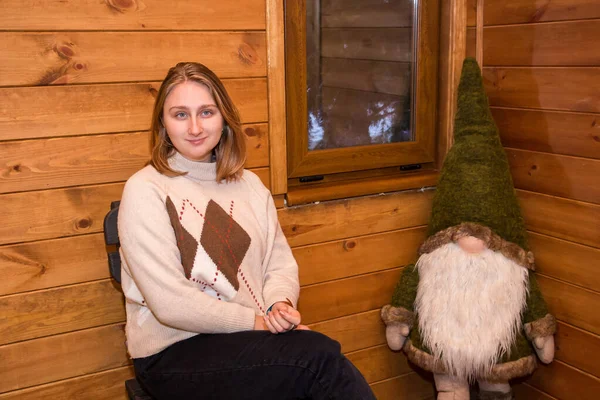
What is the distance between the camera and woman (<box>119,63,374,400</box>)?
1499mm

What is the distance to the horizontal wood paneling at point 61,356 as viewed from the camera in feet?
5.93

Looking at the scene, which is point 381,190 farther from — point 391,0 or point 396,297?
point 391,0

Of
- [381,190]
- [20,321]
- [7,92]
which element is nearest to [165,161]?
[7,92]

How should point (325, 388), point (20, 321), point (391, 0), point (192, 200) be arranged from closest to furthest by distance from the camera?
1. point (325, 388)
2. point (192, 200)
3. point (20, 321)
4. point (391, 0)

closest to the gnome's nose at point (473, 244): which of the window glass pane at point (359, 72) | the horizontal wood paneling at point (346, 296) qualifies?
the horizontal wood paneling at point (346, 296)

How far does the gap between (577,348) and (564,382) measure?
14 centimetres

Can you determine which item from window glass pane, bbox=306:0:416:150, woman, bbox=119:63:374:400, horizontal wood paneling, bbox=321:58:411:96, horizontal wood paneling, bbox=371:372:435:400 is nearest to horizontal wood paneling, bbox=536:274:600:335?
horizontal wood paneling, bbox=371:372:435:400

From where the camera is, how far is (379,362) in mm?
2402

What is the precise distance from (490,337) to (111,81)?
130 centimetres

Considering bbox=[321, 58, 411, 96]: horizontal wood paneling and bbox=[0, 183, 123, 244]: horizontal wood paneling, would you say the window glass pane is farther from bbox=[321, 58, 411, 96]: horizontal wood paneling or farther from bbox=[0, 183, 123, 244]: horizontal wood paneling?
bbox=[0, 183, 123, 244]: horizontal wood paneling

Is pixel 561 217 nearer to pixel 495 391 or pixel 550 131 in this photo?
pixel 550 131

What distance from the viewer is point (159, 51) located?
6.05 ft

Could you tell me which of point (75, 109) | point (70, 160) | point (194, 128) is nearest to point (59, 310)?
point (70, 160)

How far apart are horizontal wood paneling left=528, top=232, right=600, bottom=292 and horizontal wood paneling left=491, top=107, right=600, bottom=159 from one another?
0.28 m
